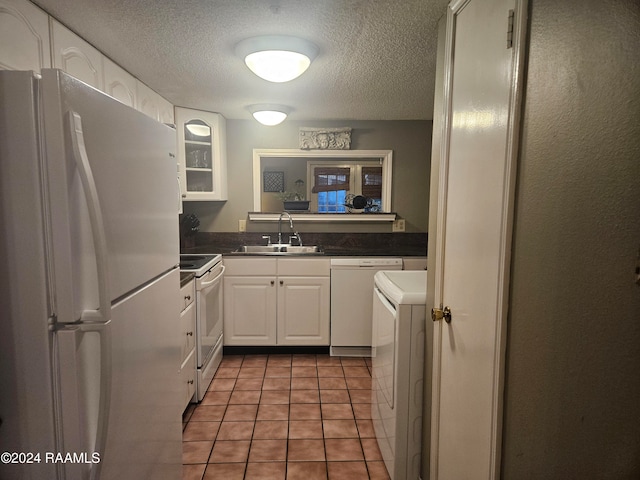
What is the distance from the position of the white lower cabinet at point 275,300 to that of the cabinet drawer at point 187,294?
2.63ft

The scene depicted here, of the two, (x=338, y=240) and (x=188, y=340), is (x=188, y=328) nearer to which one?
(x=188, y=340)

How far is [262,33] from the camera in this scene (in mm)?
1773

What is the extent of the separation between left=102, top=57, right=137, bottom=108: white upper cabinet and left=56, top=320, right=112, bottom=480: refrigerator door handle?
1.60m

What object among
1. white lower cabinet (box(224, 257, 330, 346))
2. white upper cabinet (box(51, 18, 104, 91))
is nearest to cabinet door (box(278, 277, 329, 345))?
white lower cabinet (box(224, 257, 330, 346))

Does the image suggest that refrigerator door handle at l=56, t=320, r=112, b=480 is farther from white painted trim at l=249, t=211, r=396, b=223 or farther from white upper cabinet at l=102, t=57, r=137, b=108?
white painted trim at l=249, t=211, r=396, b=223

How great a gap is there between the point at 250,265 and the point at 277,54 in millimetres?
1889

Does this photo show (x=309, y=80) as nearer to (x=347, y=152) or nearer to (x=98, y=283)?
(x=347, y=152)

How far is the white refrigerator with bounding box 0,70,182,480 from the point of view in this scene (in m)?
0.87

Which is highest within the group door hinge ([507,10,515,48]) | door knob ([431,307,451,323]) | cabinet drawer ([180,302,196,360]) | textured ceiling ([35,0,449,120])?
textured ceiling ([35,0,449,120])

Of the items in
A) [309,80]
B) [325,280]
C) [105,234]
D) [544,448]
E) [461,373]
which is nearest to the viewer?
[544,448]

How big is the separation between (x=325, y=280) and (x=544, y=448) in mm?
2535

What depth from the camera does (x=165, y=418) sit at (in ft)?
4.80

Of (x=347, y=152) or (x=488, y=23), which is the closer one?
(x=488, y=23)

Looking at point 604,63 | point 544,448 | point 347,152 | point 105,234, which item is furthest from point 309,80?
point 544,448
